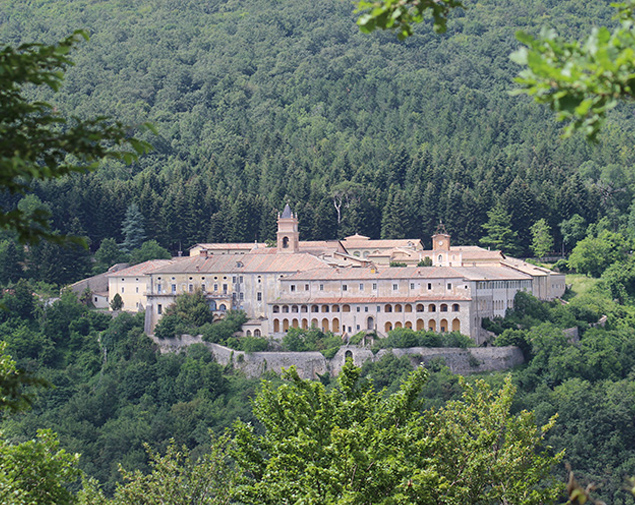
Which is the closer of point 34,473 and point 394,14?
point 394,14

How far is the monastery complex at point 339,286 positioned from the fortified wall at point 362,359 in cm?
220

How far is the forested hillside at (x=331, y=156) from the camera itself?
335ft

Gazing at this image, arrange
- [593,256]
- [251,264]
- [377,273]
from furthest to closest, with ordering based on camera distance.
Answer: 1. [593,256]
2. [251,264]
3. [377,273]

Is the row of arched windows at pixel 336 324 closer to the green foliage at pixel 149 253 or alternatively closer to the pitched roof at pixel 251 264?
the pitched roof at pixel 251 264

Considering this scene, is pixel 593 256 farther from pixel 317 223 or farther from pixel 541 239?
pixel 317 223

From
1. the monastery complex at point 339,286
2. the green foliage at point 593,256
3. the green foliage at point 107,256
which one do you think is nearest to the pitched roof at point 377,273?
the monastery complex at point 339,286

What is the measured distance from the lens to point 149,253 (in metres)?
92.9

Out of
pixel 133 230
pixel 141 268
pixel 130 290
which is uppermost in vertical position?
pixel 133 230

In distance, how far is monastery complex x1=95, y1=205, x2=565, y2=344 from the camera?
240 feet

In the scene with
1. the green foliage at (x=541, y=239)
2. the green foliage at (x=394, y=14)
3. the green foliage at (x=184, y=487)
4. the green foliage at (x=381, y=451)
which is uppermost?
the green foliage at (x=394, y=14)

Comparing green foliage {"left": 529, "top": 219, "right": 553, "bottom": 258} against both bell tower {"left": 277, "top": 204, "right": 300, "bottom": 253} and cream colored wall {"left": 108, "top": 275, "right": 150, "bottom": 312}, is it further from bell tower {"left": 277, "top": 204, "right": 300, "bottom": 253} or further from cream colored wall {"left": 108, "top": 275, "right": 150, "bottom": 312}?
cream colored wall {"left": 108, "top": 275, "right": 150, "bottom": 312}

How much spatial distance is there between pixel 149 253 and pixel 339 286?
23277mm

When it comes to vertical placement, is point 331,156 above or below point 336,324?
above

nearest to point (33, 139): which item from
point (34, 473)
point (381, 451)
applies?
point (34, 473)
